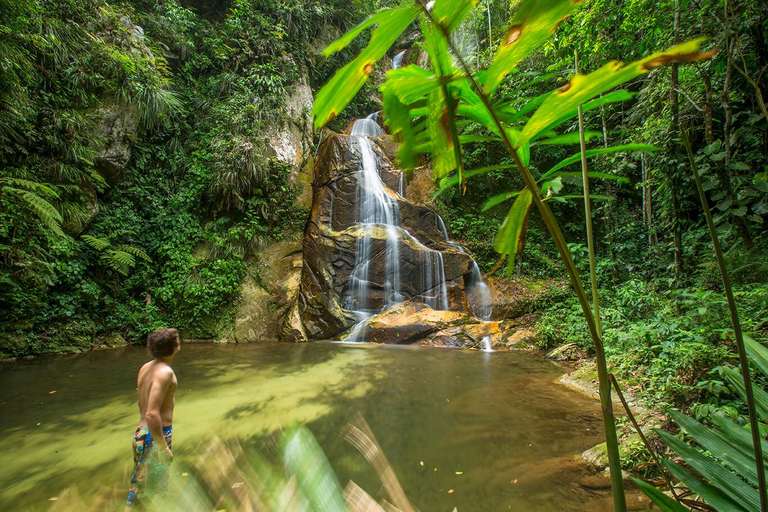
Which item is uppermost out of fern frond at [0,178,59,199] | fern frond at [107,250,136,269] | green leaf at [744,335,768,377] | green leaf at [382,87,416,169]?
fern frond at [0,178,59,199]

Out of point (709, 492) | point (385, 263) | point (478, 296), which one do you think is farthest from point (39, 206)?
point (478, 296)

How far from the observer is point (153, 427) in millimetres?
2164

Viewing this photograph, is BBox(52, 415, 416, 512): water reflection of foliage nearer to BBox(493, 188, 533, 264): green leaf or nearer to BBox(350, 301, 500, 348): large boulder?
BBox(493, 188, 533, 264): green leaf

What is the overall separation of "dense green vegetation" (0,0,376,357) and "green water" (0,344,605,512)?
170 cm

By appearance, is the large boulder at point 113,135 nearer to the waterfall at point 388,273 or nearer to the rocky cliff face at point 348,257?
the rocky cliff face at point 348,257

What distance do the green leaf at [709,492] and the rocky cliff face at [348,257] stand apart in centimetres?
700

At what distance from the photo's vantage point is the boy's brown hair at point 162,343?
2.34 metres

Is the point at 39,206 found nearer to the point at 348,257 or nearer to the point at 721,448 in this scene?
the point at 348,257

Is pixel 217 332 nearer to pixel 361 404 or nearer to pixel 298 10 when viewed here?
pixel 361 404

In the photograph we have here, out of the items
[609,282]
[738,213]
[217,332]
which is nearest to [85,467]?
[217,332]

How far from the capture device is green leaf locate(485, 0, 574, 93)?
1.92 ft

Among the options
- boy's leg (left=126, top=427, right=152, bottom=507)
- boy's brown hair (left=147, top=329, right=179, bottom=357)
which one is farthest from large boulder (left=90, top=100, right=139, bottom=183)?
boy's leg (left=126, top=427, right=152, bottom=507)

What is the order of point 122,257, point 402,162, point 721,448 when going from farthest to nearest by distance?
point 122,257
point 721,448
point 402,162

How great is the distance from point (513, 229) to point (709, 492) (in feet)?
→ 2.71
